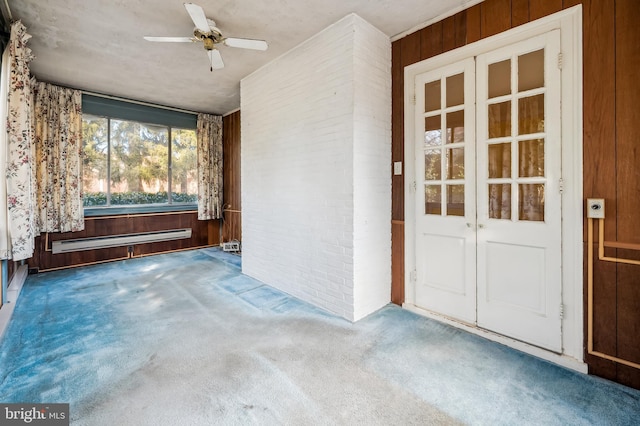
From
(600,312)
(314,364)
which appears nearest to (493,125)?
(600,312)

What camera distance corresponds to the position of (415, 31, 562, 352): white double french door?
226cm

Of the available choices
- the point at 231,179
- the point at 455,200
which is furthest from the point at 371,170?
the point at 231,179

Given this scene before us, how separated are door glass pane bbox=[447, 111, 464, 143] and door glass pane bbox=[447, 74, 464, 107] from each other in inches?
4.0

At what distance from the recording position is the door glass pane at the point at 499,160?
2.47 m

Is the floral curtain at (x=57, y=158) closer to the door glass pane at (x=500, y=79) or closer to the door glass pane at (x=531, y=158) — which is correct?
the door glass pane at (x=500, y=79)

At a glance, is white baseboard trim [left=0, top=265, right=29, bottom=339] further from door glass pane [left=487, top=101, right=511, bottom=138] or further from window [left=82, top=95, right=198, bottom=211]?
door glass pane [left=487, top=101, right=511, bottom=138]

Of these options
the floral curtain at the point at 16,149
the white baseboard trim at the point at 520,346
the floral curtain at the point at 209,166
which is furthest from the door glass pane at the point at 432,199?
the floral curtain at the point at 209,166

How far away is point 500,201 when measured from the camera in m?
2.53

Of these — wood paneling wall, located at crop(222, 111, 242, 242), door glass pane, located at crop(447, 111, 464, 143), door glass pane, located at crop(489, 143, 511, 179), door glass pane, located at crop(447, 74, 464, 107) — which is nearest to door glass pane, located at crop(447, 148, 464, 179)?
door glass pane, located at crop(447, 111, 464, 143)

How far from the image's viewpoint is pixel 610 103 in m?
1.99

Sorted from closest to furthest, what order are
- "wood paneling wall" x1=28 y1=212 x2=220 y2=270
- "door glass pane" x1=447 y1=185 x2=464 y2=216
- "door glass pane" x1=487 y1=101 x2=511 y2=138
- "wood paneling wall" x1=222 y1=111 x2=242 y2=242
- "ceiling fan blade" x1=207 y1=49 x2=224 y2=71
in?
"door glass pane" x1=487 y1=101 x2=511 y2=138 → "door glass pane" x1=447 y1=185 x2=464 y2=216 → "ceiling fan blade" x1=207 y1=49 x2=224 y2=71 → "wood paneling wall" x1=28 y1=212 x2=220 y2=270 → "wood paneling wall" x1=222 y1=111 x2=242 y2=242

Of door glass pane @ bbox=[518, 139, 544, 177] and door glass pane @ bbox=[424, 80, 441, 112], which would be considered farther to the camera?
door glass pane @ bbox=[424, 80, 441, 112]

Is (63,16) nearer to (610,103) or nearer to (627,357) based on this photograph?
(610,103)

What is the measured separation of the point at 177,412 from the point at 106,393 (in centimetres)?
55
